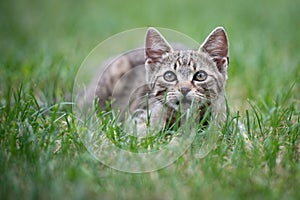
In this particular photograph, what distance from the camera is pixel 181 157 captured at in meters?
3.17

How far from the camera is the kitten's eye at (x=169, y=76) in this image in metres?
3.76

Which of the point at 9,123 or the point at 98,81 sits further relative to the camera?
the point at 98,81

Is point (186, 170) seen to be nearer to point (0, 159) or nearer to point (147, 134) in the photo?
point (147, 134)

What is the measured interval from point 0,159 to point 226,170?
1.51 metres

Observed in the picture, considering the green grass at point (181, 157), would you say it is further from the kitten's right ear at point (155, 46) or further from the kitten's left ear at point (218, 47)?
the kitten's right ear at point (155, 46)

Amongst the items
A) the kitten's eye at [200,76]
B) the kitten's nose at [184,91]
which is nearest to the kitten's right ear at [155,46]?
the kitten's eye at [200,76]

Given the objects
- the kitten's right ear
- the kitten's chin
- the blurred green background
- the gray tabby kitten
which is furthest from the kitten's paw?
the blurred green background

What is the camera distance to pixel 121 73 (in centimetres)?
511

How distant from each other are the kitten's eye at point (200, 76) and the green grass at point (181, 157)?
16.8 inches

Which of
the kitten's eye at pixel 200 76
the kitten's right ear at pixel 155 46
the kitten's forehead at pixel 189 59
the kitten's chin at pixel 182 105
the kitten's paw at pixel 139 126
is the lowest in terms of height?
the kitten's paw at pixel 139 126

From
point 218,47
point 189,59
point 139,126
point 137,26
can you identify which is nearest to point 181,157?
point 139,126

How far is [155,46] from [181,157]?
117 centimetres

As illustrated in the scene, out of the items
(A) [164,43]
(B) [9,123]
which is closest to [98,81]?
(A) [164,43]

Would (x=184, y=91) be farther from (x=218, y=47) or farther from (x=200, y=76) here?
(x=218, y=47)
